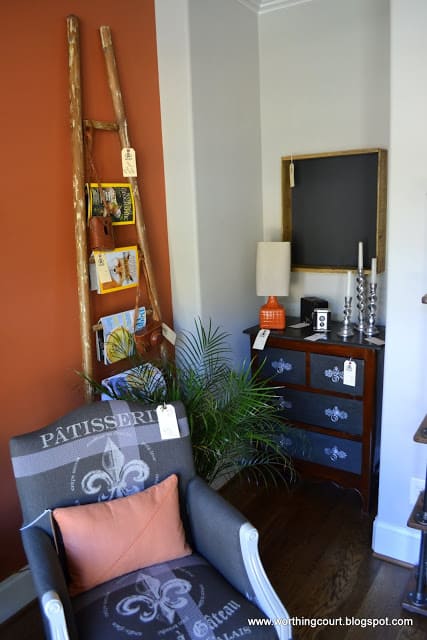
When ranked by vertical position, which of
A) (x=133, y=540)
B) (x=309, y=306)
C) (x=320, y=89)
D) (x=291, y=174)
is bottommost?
(x=133, y=540)

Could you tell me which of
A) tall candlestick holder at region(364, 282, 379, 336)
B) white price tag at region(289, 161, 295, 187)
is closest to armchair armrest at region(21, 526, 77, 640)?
tall candlestick holder at region(364, 282, 379, 336)

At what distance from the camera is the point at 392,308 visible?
6.91ft

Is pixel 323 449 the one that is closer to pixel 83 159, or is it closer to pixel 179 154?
pixel 179 154

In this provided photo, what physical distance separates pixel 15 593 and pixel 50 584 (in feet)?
2.75

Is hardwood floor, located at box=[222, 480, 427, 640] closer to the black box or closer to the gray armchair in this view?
the gray armchair

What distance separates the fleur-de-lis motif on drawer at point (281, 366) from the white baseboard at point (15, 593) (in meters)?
1.46

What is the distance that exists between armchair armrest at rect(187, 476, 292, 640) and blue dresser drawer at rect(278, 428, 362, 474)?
3.34 ft

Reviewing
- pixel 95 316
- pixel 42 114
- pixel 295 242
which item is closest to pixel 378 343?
pixel 295 242

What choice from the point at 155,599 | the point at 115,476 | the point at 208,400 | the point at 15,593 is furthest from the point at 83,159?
the point at 15,593

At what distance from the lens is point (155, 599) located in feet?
4.90

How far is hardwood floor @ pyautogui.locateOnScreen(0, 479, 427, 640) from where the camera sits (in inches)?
75.7

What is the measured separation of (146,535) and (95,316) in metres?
0.97

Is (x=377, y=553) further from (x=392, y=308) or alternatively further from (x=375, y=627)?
(x=392, y=308)

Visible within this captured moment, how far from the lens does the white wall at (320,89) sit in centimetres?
260
